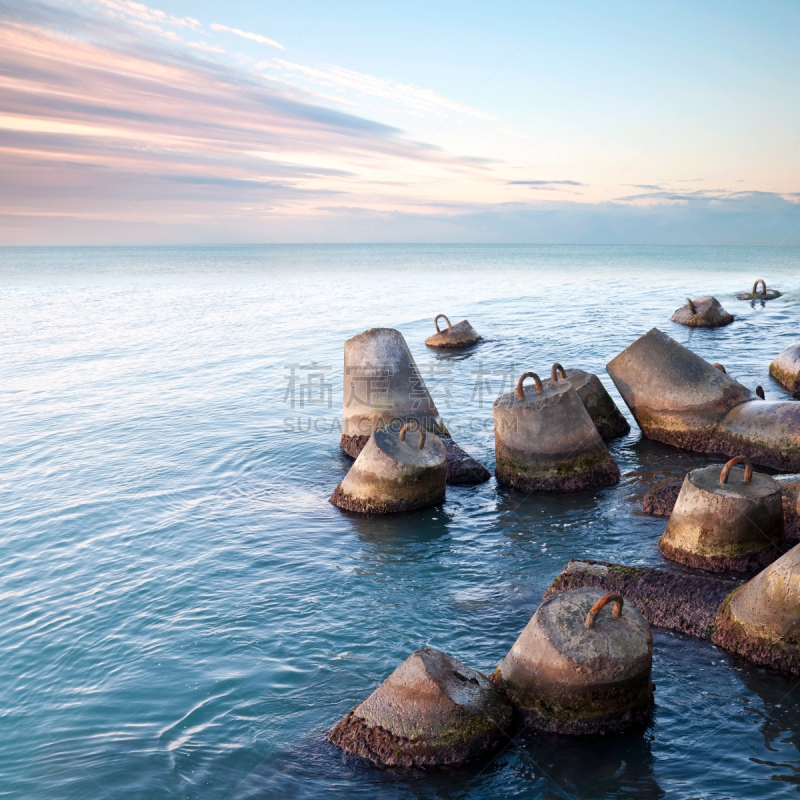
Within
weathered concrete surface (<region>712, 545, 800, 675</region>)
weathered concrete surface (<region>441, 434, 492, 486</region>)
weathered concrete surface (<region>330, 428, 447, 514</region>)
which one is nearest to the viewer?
weathered concrete surface (<region>712, 545, 800, 675</region>)

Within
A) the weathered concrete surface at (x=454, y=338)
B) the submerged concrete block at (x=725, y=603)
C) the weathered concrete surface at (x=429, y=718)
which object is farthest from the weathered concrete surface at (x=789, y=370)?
the weathered concrete surface at (x=429, y=718)

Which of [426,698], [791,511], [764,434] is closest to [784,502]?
[791,511]

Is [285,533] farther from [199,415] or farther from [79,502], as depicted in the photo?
[199,415]

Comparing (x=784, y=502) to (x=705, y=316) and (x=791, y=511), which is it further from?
(x=705, y=316)

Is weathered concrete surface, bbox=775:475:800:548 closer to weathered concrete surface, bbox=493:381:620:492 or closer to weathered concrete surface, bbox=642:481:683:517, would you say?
weathered concrete surface, bbox=642:481:683:517

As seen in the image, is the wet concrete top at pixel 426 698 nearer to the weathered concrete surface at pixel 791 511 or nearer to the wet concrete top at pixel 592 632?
the wet concrete top at pixel 592 632

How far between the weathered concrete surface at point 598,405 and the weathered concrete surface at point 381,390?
2.66 metres

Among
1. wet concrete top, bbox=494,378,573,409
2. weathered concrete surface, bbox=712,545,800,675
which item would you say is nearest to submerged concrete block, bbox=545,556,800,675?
weathered concrete surface, bbox=712,545,800,675

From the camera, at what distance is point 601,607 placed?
6309mm

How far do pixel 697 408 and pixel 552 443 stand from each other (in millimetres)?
3388

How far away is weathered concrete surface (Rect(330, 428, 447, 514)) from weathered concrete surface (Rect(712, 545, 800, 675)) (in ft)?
18.0

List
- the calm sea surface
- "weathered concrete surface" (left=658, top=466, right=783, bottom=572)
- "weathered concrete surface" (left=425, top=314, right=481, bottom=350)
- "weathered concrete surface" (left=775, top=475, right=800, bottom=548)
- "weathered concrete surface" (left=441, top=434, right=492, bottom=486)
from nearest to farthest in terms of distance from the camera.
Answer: the calm sea surface → "weathered concrete surface" (left=658, top=466, right=783, bottom=572) → "weathered concrete surface" (left=775, top=475, right=800, bottom=548) → "weathered concrete surface" (left=441, top=434, right=492, bottom=486) → "weathered concrete surface" (left=425, top=314, right=481, bottom=350)

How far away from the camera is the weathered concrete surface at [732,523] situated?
28.3ft

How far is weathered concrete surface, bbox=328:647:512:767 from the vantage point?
19.9 ft
